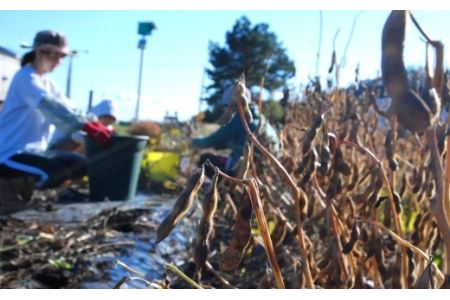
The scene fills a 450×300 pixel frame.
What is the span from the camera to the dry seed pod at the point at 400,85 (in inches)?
19.5

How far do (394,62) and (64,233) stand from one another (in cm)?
193

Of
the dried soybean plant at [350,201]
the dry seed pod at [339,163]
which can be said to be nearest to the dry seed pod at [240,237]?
the dried soybean plant at [350,201]

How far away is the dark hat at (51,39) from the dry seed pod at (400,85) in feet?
8.63

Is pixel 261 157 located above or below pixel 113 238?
above

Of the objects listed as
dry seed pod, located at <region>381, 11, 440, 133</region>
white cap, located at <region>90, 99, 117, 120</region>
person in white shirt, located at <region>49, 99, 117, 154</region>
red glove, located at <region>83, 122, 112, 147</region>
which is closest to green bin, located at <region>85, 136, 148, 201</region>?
red glove, located at <region>83, 122, 112, 147</region>

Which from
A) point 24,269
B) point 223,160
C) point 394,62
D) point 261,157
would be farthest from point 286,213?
point 394,62

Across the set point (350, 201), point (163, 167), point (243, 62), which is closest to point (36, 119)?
point (163, 167)

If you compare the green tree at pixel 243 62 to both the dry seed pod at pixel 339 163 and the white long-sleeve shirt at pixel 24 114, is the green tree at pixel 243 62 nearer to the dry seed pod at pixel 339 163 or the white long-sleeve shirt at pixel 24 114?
the white long-sleeve shirt at pixel 24 114

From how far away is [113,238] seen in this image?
2.12 m

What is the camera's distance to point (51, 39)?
2955 millimetres

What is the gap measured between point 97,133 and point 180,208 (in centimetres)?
252

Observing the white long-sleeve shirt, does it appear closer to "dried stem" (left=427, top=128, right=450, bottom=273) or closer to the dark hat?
the dark hat

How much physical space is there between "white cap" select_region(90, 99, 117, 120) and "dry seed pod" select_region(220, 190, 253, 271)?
3.03 m

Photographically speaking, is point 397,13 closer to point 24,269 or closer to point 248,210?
point 248,210
